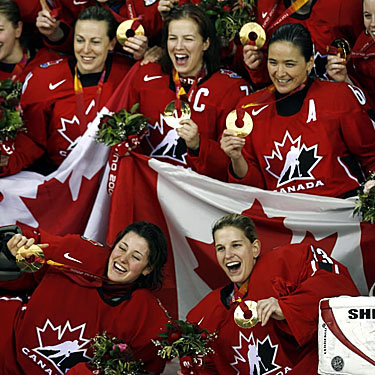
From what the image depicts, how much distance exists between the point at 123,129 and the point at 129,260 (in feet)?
2.83

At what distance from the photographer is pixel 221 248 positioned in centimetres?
452

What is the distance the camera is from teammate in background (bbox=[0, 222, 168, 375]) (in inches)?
178

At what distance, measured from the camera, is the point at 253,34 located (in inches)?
206

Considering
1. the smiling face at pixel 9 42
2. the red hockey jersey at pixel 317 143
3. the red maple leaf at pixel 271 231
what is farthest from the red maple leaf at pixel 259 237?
the smiling face at pixel 9 42

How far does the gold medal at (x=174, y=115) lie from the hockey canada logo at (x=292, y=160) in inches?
17.9

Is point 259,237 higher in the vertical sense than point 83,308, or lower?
higher

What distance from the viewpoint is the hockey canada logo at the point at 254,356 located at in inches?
169

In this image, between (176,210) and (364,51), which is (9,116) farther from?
(364,51)

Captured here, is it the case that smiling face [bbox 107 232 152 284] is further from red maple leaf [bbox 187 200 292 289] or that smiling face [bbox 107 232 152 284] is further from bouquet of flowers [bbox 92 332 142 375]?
red maple leaf [bbox 187 200 292 289]

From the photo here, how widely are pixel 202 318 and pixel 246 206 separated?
2.34ft

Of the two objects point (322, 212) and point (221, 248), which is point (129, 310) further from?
point (322, 212)

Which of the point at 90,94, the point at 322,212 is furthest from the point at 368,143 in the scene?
the point at 90,94

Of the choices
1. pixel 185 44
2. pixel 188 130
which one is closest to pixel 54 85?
pixel 185 44

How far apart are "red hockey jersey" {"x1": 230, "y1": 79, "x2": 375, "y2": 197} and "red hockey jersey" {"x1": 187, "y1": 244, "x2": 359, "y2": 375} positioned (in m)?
0.62
